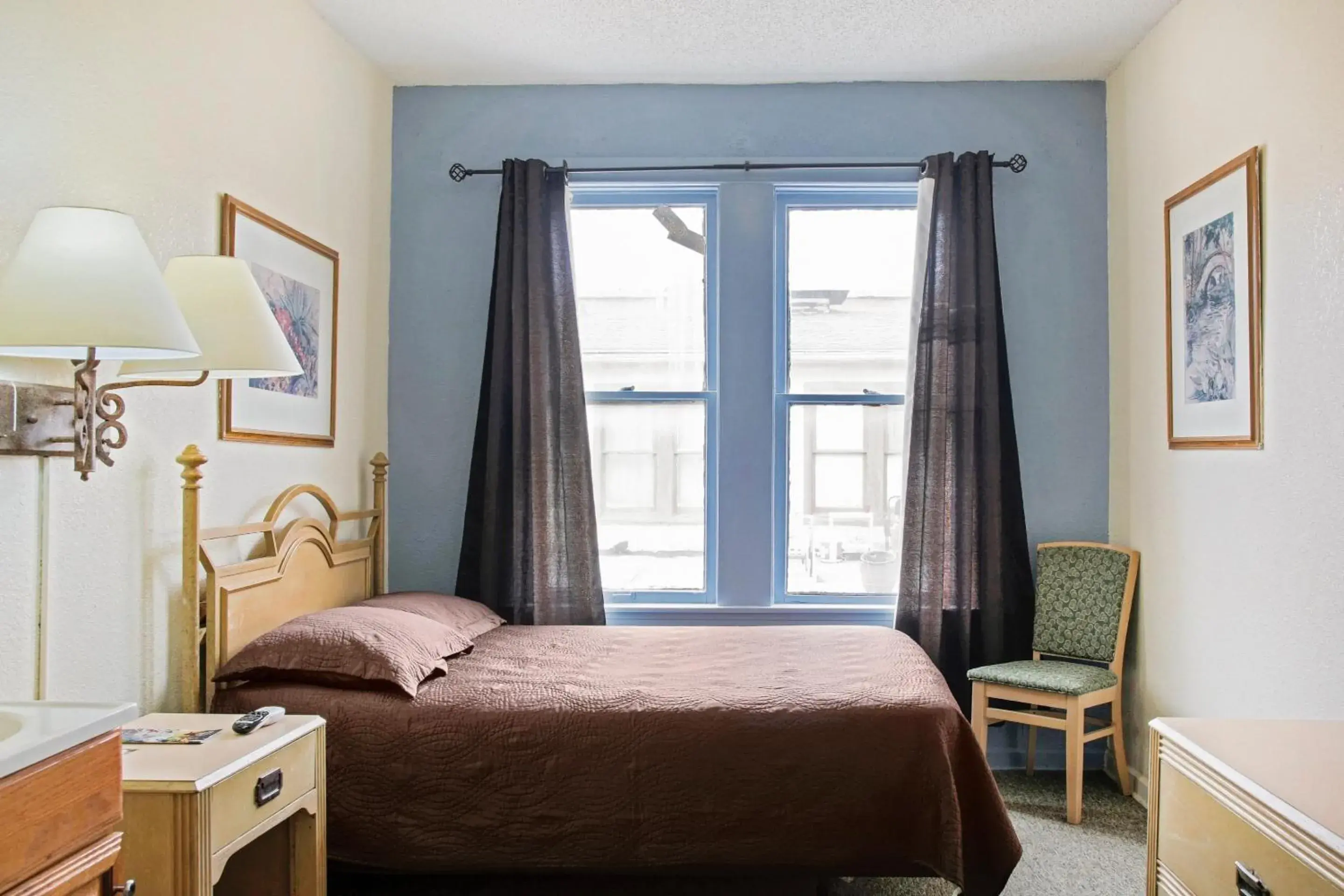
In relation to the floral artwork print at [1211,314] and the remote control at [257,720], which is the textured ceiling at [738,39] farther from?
the remote control at [257,720]

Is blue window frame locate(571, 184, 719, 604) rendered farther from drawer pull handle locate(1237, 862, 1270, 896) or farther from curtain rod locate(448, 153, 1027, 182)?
drawer pull handle locate(1237, 862, 1270, 896)

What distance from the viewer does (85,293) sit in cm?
165

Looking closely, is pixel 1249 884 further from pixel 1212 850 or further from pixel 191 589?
pixel 191 589

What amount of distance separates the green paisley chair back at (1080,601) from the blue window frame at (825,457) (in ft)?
1.93

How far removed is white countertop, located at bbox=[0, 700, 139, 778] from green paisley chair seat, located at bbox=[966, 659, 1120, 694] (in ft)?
8.90

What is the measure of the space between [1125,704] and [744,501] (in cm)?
163

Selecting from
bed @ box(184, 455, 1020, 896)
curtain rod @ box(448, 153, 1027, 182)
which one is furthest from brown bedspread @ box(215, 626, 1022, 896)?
curtain rod @ box(448, 153, 1027, 182)

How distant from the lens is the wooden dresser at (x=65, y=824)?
115 cm

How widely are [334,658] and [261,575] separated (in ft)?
1.34

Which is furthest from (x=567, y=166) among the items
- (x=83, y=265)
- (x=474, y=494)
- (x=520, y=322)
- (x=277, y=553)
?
(x=83, y=265)

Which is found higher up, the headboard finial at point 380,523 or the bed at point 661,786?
the headboard finial at point 380,523

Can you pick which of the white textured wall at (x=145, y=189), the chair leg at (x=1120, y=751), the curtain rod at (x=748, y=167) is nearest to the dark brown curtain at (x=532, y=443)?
the curtain rod at (x=748, y=167)

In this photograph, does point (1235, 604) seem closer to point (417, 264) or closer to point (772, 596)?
point (772, 596)

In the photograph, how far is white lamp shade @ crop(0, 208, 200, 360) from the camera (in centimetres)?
160
